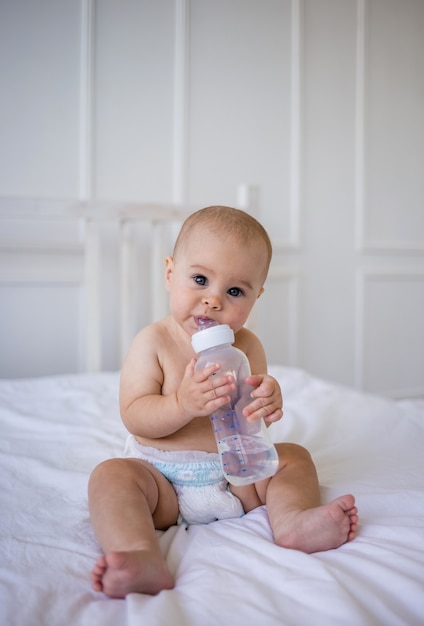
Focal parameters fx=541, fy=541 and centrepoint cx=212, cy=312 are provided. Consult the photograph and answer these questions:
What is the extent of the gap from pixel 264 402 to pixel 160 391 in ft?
0.68

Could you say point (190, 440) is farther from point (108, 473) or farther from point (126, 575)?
point (126, 575)

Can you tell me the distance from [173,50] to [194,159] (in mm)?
417

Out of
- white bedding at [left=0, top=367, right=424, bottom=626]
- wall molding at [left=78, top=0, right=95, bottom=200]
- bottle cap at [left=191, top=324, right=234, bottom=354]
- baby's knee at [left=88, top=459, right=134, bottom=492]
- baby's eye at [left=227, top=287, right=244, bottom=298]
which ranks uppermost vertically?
wall molding at [left=78, top=0, right=95, bottom=200]

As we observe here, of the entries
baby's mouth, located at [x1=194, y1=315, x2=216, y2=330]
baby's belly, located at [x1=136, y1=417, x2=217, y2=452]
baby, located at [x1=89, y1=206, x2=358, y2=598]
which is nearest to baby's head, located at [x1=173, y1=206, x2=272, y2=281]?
baby, located at [x1=89, y1=206, x2=358, y2=598]

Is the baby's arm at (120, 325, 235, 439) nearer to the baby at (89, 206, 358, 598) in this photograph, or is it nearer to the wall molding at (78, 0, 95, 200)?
the baby at (89, 206, 358, 598)

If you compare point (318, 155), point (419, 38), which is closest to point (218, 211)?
point (318, 155)

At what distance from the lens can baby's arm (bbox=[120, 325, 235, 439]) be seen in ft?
2.21

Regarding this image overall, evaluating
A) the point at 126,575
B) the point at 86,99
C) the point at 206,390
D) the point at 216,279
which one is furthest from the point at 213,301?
the point at 86,99

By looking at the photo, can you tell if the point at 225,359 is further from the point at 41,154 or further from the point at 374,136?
the point at 374,136

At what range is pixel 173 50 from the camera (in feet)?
6.90

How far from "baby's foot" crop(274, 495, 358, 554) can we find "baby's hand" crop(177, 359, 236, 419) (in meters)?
0.18

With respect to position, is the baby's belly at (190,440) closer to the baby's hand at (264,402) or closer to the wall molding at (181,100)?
the baby's hand at (264,402)

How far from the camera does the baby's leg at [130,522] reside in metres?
0.56

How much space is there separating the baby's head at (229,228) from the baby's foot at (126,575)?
0.43m
